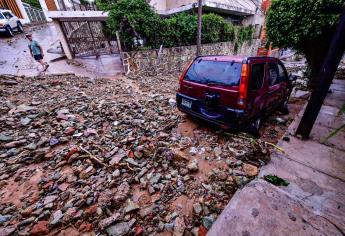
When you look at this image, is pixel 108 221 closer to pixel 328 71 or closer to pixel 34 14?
pixel 328 71

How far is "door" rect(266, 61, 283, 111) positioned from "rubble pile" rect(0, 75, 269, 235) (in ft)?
4.06

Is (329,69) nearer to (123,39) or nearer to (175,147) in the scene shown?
(175,147)

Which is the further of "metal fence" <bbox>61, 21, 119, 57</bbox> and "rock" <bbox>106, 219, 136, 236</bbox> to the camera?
"metal fence" <bbox>61, 21, 119, 57</bbox>

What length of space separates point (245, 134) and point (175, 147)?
5.13ft

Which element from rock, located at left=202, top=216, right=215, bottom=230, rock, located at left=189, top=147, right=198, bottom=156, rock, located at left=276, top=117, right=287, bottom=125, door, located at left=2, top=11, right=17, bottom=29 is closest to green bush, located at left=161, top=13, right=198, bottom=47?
rock, located at left=276, top=117, right=287, bottom=125

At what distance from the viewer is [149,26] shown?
844 cm

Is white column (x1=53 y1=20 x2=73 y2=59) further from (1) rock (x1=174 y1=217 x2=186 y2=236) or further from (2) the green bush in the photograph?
(1) rock (x1=174 y1=217 x2=186 y2=236)

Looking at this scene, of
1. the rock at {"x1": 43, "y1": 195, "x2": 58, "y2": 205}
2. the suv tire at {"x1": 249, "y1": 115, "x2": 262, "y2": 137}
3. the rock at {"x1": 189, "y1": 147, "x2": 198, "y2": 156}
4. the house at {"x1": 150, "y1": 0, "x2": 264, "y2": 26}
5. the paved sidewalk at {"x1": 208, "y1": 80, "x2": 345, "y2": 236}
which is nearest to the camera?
the paved sidewalk at {"x1": 208, "y1": 80, "x2": 345, "y2": 236}

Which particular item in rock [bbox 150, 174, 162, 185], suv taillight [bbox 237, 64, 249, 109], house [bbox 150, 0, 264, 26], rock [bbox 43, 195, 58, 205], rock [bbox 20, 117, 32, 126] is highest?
house [bbox 150, 0, 264, 26]

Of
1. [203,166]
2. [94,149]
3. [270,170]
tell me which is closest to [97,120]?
[94,149]

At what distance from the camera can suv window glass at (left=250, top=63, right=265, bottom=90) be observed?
3154 millimetres

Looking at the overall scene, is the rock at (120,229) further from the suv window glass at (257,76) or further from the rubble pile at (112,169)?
the suv window glass at (257,76)

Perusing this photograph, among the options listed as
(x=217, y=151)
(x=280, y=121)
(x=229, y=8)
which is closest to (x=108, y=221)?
(x=217, y=151)

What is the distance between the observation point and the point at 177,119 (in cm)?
439
